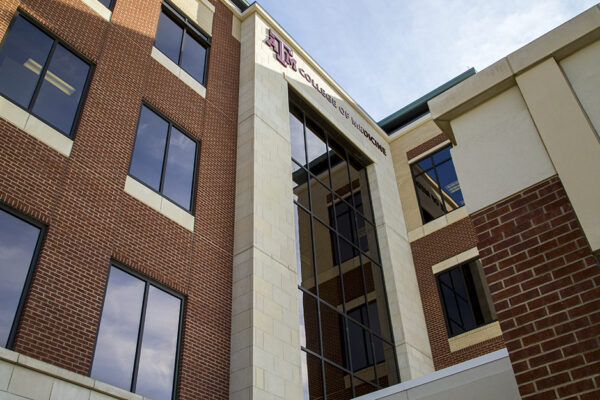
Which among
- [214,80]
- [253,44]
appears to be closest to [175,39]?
[214,80]

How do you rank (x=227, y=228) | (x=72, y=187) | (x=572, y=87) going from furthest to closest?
(x=227, y=228) < (x=72, y=187) < (x=572, y=87)

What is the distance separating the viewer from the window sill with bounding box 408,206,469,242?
2370cm

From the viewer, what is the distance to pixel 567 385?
4168 mm

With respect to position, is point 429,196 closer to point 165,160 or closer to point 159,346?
point 165,160

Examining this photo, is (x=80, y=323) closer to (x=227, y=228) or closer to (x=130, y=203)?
(x=130, y=203)

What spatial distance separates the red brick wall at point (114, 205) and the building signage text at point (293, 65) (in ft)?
14.4

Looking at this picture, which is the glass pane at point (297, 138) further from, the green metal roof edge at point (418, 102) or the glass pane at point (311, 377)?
the green metal roof edge at point (418, 102)

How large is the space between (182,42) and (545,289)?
635 inches

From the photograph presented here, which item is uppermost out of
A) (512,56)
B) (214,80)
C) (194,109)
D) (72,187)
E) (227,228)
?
(214,80)

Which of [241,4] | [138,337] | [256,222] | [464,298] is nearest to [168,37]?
[241,4]

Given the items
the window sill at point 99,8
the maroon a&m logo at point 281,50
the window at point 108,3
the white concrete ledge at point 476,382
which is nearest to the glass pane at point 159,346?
the white concrete ledge at point 476,382

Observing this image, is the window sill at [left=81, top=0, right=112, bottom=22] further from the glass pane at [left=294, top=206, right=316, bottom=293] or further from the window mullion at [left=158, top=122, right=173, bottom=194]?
the glass pane at [left=294, top=206, right=316, bottom=293]

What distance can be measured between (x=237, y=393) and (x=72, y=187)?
592 centimetres

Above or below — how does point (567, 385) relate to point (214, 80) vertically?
below
